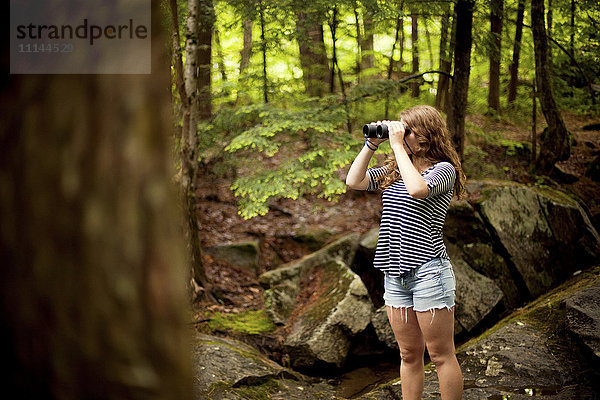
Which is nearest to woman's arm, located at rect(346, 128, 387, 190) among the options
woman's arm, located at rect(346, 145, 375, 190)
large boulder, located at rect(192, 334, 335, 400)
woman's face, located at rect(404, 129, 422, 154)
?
woman's arm, located at rect(346, 145, 375, 190)

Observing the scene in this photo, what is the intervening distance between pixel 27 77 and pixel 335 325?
4.60 metres

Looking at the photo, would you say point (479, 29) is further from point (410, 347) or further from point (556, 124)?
point (410, 347)

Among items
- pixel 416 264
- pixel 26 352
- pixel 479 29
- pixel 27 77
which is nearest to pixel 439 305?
pixel 416 264

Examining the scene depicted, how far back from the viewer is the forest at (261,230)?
1.04 meters

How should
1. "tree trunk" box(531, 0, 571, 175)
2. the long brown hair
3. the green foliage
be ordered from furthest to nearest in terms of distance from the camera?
"tree trunk" box(531, 0, 571, 175)
the green foliage
the long brown hair

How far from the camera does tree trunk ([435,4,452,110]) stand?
23.8ft

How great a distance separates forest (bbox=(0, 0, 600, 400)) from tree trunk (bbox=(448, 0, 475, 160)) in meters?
0.03

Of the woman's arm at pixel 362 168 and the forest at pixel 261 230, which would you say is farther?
the woman's arm at pixel 362 168

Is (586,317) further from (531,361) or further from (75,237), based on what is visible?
(75,237)

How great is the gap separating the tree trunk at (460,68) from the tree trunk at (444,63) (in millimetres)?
255

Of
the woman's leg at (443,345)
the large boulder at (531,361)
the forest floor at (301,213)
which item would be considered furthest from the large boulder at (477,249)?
the woman's leg at (443,345)

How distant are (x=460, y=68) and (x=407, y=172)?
15.0 feet

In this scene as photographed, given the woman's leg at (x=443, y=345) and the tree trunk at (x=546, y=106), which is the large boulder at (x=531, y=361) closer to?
the woman's leg at (x=443, y=345)

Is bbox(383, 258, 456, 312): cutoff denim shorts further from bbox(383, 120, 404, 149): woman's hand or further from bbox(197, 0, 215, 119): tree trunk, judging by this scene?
bbox(197, 0, 215, 119): tree trunk
